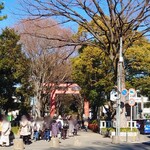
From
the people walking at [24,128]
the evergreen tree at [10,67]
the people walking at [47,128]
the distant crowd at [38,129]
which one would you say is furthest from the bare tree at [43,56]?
the people walking at [24,128]

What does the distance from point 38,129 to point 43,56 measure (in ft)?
47.1

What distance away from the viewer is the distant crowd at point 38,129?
2017 cm

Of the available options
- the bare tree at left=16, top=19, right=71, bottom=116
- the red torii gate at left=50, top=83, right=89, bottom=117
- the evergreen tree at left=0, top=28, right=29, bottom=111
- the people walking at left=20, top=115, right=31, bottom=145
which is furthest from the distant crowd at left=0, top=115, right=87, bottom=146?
the red torii gate at left=50, top=83, right=89, bottom=117

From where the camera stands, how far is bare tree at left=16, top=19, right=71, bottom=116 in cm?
3625

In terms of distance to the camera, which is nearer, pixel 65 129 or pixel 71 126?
pixel 65 129

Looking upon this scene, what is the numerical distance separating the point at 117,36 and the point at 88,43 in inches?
87.6

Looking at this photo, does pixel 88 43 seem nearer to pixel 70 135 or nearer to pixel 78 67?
pixel 70 135

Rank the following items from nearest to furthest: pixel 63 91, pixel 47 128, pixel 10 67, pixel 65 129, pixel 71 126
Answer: pixel 47 128 < pixel 65 129 < pixel 71 126 < pixel 10 67 < pixel 63 91

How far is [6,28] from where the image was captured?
117ft

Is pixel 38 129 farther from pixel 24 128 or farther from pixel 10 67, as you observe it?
pixel 10 67

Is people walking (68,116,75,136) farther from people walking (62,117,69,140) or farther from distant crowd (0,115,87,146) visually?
people walking (62,117,69,140)

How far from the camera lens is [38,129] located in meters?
24.4

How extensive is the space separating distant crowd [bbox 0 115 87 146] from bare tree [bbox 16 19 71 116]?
29.2 feet

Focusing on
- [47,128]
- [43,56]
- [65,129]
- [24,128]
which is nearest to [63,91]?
[43,56]
